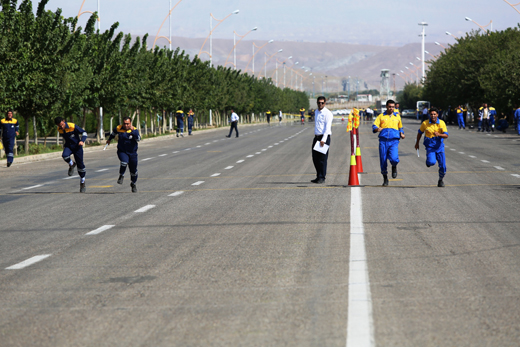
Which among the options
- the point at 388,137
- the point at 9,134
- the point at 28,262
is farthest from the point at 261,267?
the point at 9,134

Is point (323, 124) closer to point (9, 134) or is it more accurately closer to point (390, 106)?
point (390, 106)

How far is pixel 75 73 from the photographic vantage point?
128ft

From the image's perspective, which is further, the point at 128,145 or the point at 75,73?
the point at 75,73

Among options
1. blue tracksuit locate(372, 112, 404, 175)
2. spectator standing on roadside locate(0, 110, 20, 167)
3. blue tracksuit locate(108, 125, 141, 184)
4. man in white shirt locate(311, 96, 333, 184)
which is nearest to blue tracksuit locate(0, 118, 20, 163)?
spectator standing on roadside locate(0, 110, 20, 167)

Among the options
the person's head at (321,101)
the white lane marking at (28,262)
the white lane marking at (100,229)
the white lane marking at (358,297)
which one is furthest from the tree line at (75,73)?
the white lane marking at (358,297)

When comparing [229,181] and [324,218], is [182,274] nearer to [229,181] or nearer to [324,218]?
[324,218]

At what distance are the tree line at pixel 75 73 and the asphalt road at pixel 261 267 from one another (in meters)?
17.5

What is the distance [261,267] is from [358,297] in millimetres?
1628

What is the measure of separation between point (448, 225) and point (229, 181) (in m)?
9.02

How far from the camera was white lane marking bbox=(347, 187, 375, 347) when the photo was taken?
5.44 meters

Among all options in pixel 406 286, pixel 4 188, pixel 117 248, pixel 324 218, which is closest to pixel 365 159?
pixel 4 188

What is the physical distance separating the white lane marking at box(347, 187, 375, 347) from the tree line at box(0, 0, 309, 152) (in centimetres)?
2460

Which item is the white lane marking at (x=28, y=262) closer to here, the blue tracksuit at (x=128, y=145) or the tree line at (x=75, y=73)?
the blue tracksuit at (x=128, y=145)

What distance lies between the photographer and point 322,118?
17.6 m
